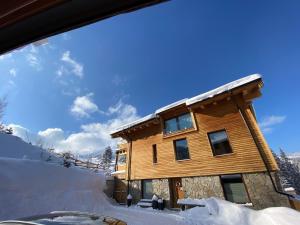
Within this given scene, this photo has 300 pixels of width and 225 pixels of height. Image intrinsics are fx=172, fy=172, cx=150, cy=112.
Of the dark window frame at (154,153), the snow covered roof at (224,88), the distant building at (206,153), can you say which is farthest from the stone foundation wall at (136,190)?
the snow covered roof at (224,88)

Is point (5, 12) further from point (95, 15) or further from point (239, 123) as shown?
point (239, 123)

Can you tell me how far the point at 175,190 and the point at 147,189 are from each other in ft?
9.35

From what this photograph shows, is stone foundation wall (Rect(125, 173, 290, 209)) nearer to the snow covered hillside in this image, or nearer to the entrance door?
the entrance door

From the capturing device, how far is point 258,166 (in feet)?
34.3

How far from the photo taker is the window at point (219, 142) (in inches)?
475

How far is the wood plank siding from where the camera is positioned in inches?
437

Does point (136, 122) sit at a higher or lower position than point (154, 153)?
higher

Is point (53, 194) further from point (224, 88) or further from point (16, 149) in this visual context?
point (16, 149)

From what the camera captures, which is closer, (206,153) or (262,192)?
(262,192)

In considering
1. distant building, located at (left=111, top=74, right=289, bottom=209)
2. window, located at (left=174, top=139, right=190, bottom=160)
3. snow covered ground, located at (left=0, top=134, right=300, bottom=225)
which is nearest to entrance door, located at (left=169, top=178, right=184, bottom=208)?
distant building, located at (left=111, top=74, right=289, bottom=209)

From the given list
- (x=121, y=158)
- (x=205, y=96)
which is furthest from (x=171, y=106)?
(x=121, y=158)

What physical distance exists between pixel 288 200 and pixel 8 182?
56.2 feet

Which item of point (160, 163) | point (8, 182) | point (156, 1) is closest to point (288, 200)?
point (160, 163)

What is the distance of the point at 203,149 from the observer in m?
Result: 12.9
